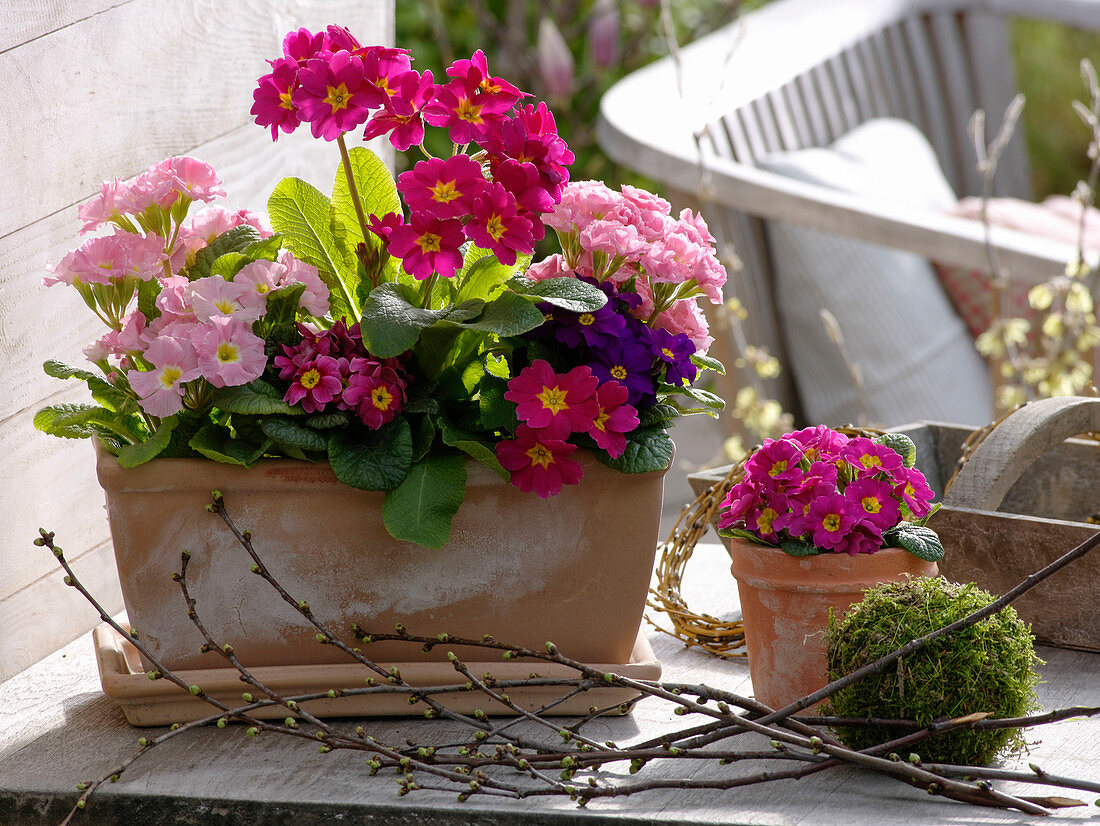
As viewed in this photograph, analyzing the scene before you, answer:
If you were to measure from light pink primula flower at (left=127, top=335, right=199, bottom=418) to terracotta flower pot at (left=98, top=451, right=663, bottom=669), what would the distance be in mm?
59

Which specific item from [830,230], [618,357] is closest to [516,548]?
[618,357]

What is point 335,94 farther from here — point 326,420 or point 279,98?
point 326,420

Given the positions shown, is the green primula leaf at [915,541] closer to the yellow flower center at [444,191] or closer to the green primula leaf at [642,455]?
the green primula leaf at [642,455]

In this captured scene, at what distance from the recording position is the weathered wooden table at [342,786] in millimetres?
736

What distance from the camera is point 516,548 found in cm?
87

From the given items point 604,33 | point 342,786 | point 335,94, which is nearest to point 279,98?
point 335,94

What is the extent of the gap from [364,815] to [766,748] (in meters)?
0.29

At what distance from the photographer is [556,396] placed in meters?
0.80

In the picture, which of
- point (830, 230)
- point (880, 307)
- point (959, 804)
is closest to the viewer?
point (959, 804)

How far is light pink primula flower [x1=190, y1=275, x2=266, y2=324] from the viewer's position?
2.63 feet

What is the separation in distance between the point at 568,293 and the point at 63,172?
52 cm

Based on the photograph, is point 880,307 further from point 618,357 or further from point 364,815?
point 364,815

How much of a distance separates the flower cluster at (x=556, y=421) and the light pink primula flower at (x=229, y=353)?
173 mm

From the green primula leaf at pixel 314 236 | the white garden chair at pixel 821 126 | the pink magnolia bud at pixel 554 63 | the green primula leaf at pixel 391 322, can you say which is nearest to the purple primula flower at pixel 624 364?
the green primula leaf at pixel 391 322
